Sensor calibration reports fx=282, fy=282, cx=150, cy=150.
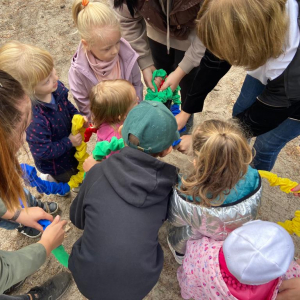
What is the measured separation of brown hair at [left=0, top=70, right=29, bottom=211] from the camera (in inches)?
45.6

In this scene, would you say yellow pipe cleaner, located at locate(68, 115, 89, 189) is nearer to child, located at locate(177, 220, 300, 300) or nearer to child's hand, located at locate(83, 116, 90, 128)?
child's hand, located at locate(83, 116, 90, 128)

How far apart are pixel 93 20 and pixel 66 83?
1816 millimetres

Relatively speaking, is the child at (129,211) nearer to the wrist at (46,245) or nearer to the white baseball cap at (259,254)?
the wrist at (46,245)

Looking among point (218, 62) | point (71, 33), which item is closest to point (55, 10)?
point (71, 33)

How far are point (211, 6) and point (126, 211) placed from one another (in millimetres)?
1053

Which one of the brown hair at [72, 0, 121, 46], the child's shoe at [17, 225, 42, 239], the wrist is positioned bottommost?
the child's shoe at [17, 225, 42, 239]

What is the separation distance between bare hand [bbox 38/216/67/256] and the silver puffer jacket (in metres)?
0.67

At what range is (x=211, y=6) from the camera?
133 cm

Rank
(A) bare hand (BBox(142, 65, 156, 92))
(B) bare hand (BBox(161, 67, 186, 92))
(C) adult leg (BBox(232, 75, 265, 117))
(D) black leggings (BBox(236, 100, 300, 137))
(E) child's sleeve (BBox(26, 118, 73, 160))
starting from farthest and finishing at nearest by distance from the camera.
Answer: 1. (A) bare hand (BBox(142, 65, 156, 92))
2. (B) bare hand (BBox(161, 67, 186, 92))
3. (C) adult leg (BBox(232, 75, 265, 117))
4. (E) child's sleeve (BBox(26, 118, 73, 160))
5. (D) black leggings (BBox(236, 100, 300, 137))

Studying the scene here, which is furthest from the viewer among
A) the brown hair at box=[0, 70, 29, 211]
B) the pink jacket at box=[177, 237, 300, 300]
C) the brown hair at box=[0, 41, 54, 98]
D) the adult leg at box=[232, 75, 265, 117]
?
the adult leg at box=[232, 75, 265, 117]

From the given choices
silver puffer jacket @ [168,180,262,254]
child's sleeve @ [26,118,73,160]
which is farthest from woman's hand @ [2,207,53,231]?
silver puffer jacket @ [168,180,262,254]

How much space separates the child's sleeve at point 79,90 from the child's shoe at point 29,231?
1.01m

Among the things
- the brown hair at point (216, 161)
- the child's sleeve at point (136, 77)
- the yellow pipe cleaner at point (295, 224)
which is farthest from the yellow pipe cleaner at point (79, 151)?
the yellow pipe cleaner at point (295, 224)

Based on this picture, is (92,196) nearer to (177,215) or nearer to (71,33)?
(177,215)
